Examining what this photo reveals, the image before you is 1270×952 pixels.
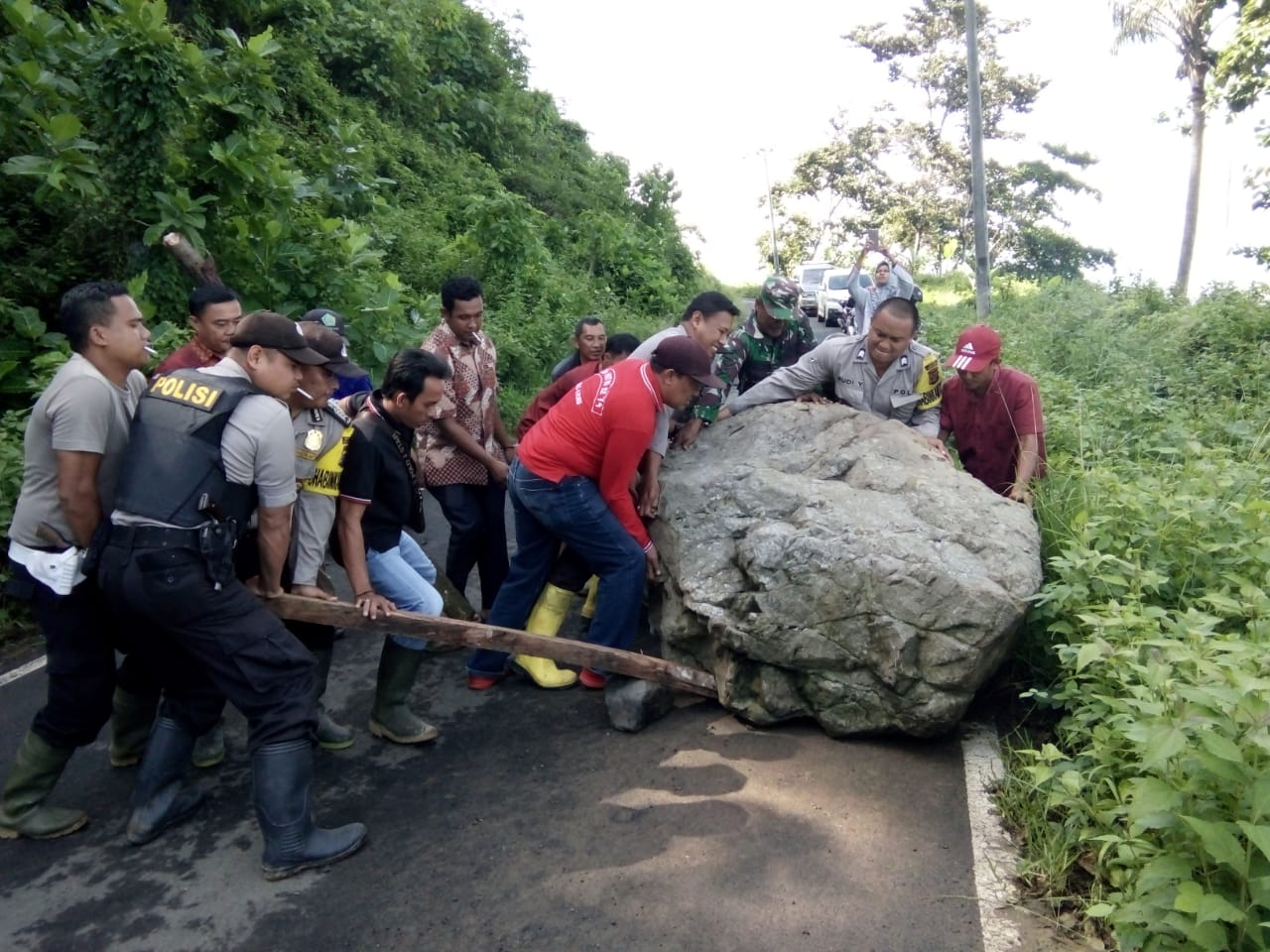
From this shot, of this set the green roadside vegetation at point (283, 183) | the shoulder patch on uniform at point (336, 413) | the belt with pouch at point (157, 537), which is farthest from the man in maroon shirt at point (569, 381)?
the green roadside vegetation at point (283, 183)

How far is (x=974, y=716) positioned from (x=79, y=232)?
795 centimetres

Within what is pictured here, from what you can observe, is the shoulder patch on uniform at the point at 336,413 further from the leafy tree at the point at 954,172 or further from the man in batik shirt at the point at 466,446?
the leafy tree at the point at 954,172

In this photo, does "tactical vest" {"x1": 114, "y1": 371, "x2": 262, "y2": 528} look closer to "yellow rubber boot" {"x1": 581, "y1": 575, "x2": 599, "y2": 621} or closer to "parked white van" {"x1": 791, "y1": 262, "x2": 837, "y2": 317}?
"yellow rubber boot" {"x1": 581, "y1": 575, "x2": 599, "y2": 621}

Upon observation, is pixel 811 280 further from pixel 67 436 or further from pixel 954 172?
pixel 67 436

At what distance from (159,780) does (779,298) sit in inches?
151

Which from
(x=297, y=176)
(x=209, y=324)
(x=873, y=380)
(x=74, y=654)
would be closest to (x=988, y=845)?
(x=873, y=380)

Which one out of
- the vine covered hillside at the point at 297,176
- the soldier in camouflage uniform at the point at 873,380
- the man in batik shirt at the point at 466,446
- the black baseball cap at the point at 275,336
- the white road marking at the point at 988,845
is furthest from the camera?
the vine covered hillside at the point at 297,176

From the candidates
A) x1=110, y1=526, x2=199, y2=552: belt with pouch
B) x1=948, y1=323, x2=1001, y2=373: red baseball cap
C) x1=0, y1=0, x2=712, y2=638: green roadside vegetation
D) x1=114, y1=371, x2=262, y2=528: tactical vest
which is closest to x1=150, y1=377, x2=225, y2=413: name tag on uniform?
x1=114, y1=371, x2=262, y2=528: tactical vest

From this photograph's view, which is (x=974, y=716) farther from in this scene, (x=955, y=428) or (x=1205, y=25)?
(x=1205, y=25)

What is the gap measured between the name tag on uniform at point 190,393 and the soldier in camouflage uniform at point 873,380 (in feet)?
9.37

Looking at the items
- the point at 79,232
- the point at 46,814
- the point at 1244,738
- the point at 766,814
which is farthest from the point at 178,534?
the point at 79,232

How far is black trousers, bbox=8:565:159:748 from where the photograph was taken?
3221mm

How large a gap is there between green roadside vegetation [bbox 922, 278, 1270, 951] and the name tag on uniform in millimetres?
2814

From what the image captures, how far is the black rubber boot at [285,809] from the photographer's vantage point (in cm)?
307
